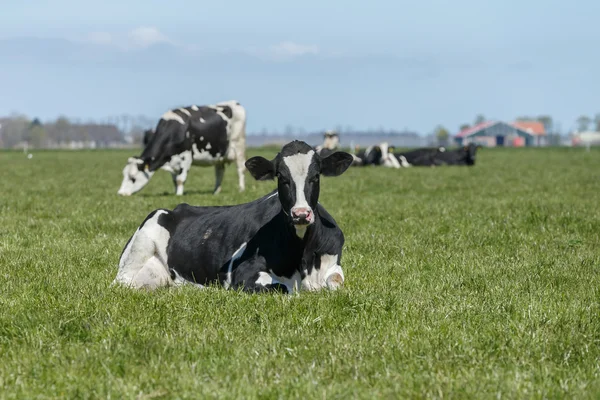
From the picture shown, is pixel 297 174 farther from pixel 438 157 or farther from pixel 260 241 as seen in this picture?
pixel 438 157

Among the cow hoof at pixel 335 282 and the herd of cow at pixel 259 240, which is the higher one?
the herd of cow at pixel 259 240

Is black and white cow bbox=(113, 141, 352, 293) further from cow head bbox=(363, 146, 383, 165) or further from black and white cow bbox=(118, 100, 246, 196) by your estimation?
cow head bbox=(363, 146, 383, 165)

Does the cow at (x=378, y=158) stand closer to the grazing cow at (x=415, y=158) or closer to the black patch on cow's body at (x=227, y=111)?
the grazing cow at (x=415, y=158)

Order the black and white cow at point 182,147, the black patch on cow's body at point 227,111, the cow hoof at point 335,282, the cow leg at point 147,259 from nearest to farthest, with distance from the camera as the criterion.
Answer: the cow hoof at point 335,282
the cow leg at point 147,259
the black and white cow at point 182,147
the black patch on cow's body at point 227,111

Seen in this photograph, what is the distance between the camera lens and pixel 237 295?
22.2 ft

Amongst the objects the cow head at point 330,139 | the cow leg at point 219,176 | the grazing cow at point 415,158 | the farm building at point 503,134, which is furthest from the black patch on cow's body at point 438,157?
the farm building at point 503,134

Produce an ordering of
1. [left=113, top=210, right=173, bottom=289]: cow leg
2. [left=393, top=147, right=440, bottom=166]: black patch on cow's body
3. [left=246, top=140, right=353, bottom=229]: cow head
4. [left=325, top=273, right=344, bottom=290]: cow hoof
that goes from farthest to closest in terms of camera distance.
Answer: [left=393, top=147, right=440, bottom=166]: black patch on cow's body
[left=113, top=210, right=173, bottom=289]: cow leg
[left=325, top=273, right=344, bottom=290]: cow hoof
[left=246, top=140, right=353, bottom=229]: cow head

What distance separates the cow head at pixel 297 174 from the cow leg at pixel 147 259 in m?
1.42

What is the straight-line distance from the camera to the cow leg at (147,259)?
7633mm

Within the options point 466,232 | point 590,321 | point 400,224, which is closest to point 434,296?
point 590,321

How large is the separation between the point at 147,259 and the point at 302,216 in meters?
2.11

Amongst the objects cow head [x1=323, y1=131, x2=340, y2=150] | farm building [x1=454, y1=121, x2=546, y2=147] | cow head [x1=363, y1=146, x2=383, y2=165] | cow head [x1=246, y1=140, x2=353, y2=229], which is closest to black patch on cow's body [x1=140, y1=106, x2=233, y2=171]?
cow head [x1=246, y1=140, x2=353, y2=229]

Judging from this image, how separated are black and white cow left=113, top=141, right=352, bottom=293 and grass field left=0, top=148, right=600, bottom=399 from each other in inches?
13.1

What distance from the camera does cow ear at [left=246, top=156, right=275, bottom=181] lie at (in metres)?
6.95
